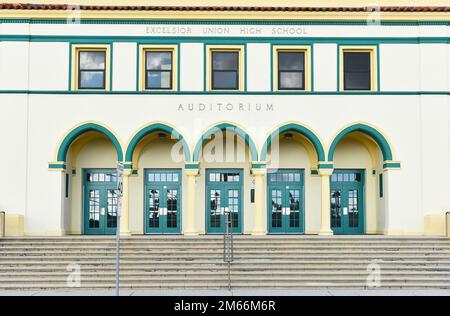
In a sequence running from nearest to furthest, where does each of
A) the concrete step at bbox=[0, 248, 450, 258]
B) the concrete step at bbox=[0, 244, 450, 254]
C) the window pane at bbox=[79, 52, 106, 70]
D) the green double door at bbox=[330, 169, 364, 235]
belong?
the concrete step at bbox=[0, 248, 450, 258] < the concrete step at bbox=[0, 244, 450, 254] < the window pane at bbox=[79, 52, 106, 70] < the green double door at bbox=[330, 169, 364, 235]

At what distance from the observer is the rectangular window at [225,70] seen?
2245cm

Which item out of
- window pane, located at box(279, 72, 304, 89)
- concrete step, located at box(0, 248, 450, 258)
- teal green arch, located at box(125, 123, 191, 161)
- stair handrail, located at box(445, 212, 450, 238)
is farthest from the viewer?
window pane, located at box(279, 72, 304, 89)

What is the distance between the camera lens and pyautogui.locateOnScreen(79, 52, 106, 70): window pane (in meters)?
22.4

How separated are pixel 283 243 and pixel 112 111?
7851mm

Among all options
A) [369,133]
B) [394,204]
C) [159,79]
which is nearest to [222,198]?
[159,79]

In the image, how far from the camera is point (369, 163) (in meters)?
23.9

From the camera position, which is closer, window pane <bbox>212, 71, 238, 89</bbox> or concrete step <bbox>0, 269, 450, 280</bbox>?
concrete step <bbox>0, 269, 450, 280</bbox>

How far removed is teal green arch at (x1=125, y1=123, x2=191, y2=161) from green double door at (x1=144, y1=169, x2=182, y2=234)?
204 cm

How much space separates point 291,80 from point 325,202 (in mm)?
4667

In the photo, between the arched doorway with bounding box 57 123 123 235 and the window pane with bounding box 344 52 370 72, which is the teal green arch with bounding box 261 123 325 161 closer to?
the window pane with bounding box 344 52 370 72

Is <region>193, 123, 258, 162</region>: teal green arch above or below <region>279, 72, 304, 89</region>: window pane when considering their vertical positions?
below

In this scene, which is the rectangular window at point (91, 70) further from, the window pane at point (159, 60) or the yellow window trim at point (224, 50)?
the yellow window trim at point (224, 50)

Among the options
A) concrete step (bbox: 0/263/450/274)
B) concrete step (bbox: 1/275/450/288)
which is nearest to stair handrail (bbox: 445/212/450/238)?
concrete step (bbox: 0/263/450/274)

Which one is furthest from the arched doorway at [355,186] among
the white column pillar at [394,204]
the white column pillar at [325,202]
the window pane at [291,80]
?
the window pane at [291,80]
